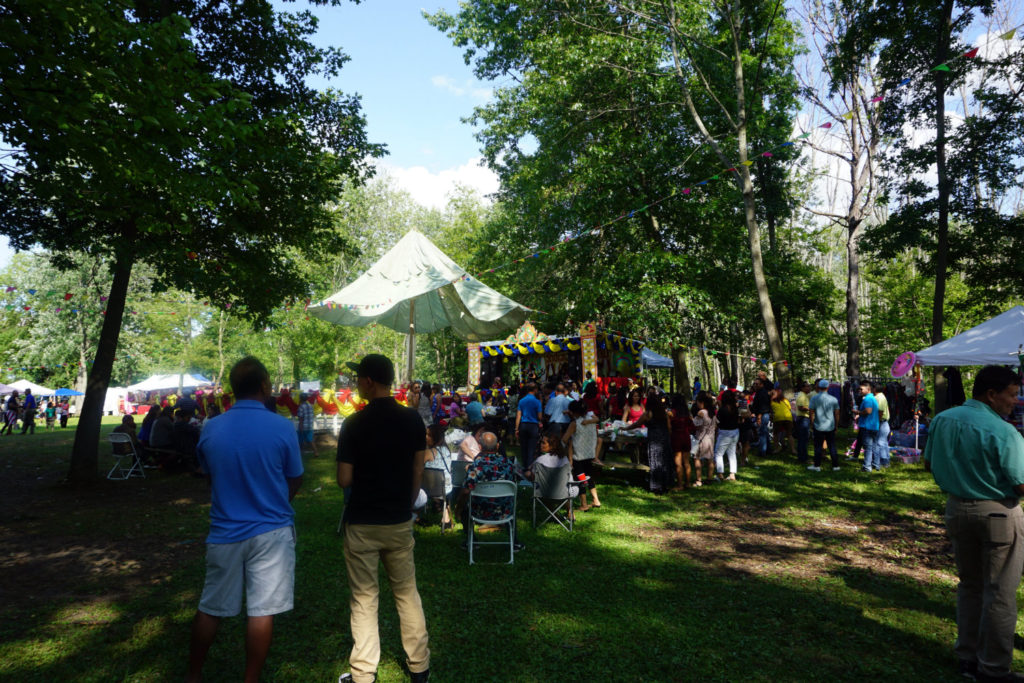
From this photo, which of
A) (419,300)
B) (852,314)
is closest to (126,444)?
(419,300)

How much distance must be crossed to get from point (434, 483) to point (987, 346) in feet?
34.3

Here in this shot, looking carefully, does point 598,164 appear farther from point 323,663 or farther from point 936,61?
point 323,663

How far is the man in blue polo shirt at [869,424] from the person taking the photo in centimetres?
1061

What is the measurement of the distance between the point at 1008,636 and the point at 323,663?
4250 millimetres

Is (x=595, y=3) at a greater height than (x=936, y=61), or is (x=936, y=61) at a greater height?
(x=595, y=3)

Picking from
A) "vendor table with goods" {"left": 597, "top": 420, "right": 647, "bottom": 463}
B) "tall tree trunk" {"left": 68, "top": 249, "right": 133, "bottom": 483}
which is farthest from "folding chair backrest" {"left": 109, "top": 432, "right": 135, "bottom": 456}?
"vendor table with goods" {"left": 597, "top": 420, "right": 647, "bottom": 463}

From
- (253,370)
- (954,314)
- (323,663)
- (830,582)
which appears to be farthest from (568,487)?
(954,314)

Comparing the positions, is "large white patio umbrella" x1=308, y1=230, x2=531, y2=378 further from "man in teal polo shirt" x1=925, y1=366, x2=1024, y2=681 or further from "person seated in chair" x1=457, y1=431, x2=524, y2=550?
"man in teal polo shirt" x1=925, y1=366, x2=1024, y2=681

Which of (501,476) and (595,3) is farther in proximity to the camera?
(595,3)

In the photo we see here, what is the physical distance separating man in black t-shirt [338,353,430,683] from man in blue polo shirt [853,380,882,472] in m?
10.3

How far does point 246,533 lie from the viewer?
2.82 meters

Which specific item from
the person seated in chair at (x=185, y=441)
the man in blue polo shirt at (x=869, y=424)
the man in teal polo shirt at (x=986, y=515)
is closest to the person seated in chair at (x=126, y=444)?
the person seated in chair at (x=185, y=441)

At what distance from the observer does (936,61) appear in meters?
13.5

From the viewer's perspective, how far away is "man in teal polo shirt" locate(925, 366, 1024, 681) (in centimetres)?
333
